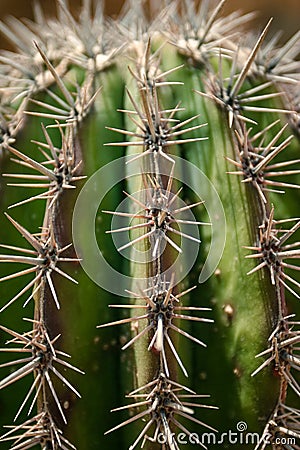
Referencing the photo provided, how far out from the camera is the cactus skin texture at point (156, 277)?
0.84m

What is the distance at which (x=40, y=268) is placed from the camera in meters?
0.86

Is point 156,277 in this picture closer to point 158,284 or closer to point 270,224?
point 158,284

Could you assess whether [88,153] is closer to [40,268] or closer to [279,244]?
[40,268]

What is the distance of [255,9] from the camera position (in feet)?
7.63

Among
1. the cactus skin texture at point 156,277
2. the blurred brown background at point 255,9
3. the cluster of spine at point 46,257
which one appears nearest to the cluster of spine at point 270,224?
the cactus skin texture at point 156,277

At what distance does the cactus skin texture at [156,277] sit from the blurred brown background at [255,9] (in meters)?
1.45

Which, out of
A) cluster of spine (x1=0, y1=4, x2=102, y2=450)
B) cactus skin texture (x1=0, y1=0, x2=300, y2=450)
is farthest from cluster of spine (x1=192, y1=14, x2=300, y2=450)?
cluster of spine (x1=0, y1=4, x2=102, y2=450)

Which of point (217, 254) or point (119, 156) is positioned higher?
point (119, 156)

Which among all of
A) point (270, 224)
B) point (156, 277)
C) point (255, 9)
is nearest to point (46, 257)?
point (156, 277)

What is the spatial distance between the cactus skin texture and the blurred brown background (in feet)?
4.75

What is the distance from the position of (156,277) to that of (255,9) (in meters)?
1.76

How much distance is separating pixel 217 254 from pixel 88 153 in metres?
0.23

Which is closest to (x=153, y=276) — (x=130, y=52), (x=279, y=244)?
(x=279, y=244)

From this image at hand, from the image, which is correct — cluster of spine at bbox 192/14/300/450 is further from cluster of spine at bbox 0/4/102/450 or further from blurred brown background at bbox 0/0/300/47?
blurred brown background at bbox 0/0/300/47
